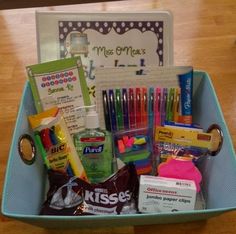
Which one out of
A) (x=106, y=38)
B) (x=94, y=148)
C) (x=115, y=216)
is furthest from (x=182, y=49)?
(x=115, y=216)

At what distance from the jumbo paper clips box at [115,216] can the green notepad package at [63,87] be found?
0.08 feet

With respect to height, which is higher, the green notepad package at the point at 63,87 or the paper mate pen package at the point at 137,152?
the green notepad package at the point at 63,87

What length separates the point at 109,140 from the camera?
22.3 inches

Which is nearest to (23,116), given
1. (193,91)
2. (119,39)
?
(119,39)

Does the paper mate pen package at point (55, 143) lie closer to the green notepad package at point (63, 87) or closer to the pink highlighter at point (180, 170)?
the green notepad package at point (63, 87)

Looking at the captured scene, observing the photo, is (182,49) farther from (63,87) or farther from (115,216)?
(115,216)

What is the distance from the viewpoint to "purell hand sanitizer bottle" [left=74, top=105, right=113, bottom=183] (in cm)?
55

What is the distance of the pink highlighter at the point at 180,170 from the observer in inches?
20.2

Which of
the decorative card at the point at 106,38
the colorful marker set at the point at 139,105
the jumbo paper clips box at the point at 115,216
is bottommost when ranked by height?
the jumbo paper clips box at the point at 115,216

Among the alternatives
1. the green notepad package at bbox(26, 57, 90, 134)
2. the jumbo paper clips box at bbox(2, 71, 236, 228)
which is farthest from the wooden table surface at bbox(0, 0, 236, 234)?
the green notepad package at bbox(26, 57, 90, 134)

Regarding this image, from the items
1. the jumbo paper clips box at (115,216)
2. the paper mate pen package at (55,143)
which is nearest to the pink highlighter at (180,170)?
the jumbo paper clips box at (115,216)

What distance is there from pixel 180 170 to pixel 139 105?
0.14 m

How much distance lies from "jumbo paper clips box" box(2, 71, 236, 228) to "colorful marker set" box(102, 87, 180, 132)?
0.22 feet

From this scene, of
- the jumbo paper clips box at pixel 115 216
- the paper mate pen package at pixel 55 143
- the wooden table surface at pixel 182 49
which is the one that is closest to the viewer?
the jumbo paper clips box at pixel 115 216
